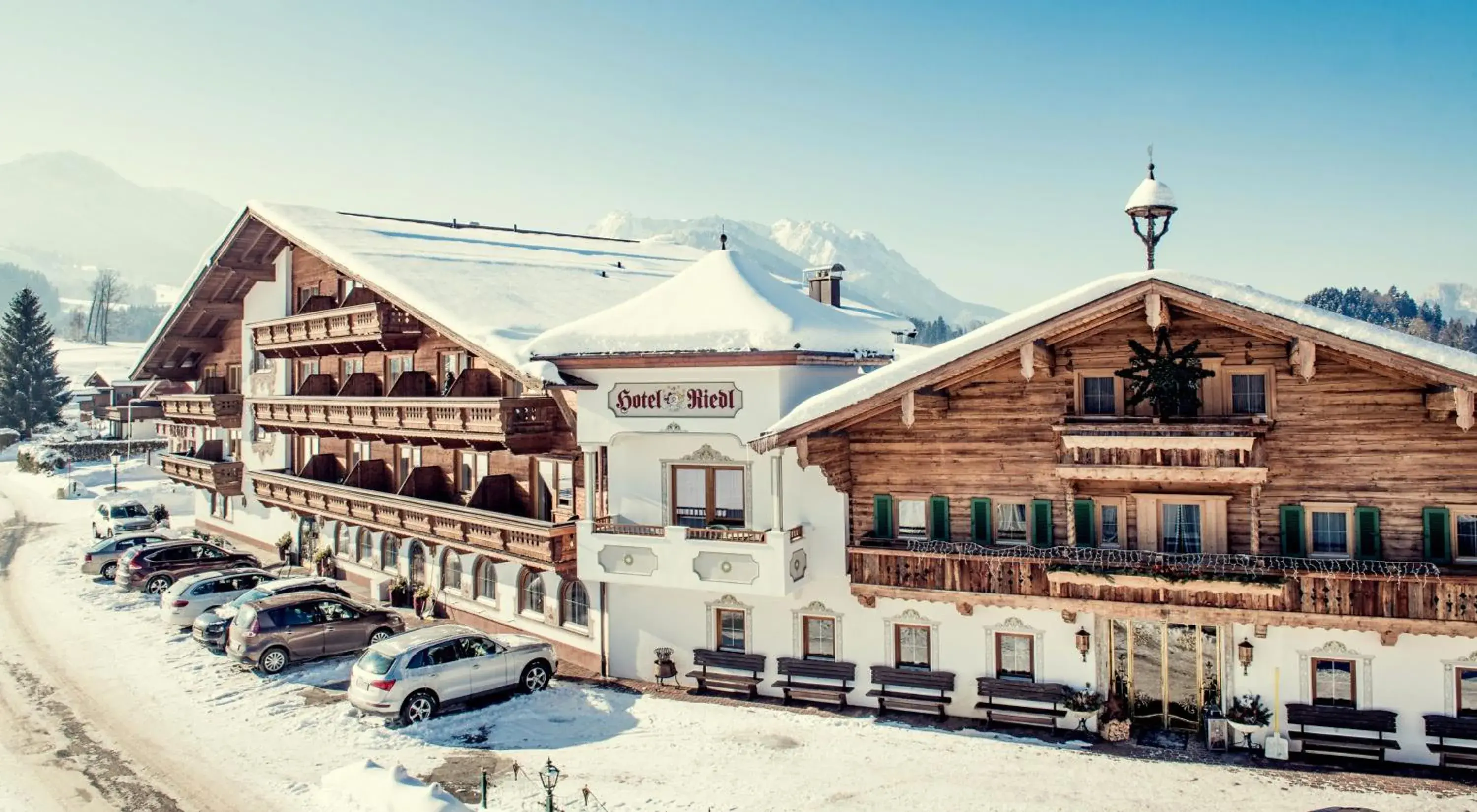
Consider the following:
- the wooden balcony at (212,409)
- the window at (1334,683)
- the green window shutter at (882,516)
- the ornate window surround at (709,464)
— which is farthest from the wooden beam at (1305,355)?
the wooden balcony at (212,409)

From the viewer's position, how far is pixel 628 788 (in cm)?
1709

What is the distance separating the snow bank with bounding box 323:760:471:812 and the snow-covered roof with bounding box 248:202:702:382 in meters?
9.09

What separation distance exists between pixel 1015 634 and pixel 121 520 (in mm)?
40684

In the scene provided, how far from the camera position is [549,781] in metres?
16.9

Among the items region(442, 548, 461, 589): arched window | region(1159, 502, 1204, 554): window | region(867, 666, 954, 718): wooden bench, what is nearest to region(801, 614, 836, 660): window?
region(867, 666, 954, 718): wooden bench

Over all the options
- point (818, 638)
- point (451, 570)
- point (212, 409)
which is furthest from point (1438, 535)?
point (212, 409)

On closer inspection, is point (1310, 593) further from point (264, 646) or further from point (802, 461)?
point (264, 646)

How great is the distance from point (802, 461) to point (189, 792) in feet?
42.0

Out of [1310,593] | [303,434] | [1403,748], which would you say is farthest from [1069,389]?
[303,434]

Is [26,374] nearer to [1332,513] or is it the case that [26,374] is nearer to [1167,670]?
[1167,670]

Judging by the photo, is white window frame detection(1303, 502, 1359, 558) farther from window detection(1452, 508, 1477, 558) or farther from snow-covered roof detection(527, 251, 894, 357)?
snow-covered roof detection(527, 251, 894, 357)

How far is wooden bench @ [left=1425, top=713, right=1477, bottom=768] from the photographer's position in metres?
17.1

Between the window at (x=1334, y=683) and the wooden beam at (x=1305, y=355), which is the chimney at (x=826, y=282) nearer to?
the wooden beam at (x=1305, y=355)

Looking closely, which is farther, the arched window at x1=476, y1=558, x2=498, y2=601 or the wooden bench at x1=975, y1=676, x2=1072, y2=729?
the arched window at x1=476, y1=558, x2=498, y2=601
